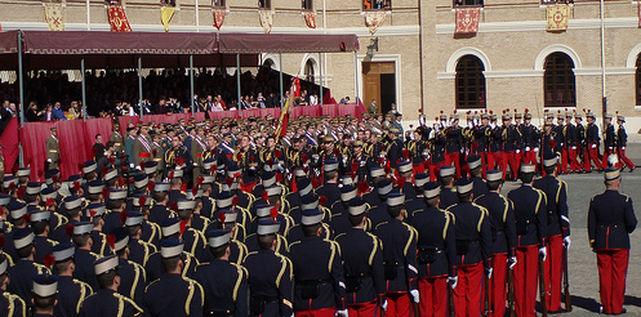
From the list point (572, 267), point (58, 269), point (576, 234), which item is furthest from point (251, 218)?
point (576, 234)

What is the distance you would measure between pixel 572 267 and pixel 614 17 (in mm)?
26085

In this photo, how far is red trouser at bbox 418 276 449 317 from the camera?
9.59 m

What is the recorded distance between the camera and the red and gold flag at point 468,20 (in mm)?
37750

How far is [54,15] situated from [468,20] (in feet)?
55.8

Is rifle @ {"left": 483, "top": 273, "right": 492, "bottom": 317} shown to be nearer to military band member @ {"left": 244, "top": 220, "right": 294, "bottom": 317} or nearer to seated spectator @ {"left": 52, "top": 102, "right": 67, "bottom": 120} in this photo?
military band member @ {"left": 244, "top": 220, "right": 294, "bottom": 317}

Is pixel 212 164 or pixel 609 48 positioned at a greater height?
pixel 609 48

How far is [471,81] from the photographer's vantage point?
127 ft

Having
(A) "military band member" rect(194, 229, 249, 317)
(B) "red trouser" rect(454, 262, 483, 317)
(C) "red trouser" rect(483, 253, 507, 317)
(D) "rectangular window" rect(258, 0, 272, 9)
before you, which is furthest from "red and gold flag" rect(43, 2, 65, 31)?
(A) "military band member" rect(194, 229, 249, 317)

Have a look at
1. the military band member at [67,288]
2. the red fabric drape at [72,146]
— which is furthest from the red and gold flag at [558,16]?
the military band member at [67,288]

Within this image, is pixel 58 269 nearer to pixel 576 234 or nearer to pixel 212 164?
pixel 212 164

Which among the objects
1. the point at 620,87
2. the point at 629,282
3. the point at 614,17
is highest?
the point at 614,17

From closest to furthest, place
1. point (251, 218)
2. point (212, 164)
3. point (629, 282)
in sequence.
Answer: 1. point (251, 218)
2. point (629, 282)
3. point (212, 164)

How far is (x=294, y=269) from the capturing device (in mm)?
8258

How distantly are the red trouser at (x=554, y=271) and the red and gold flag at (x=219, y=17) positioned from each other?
25.9m
